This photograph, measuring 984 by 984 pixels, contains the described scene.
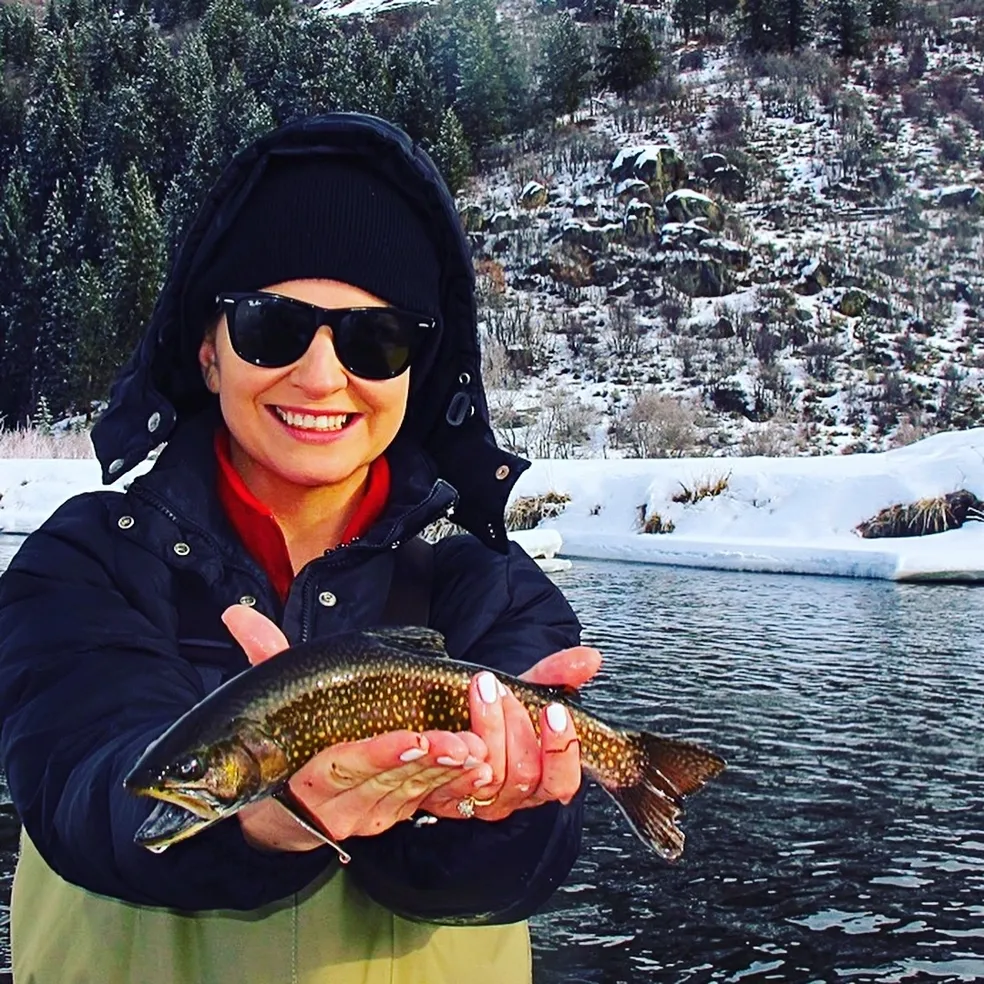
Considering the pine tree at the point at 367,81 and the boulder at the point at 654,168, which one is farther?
the pine tree at the point at 367,81

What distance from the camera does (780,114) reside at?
178 ft

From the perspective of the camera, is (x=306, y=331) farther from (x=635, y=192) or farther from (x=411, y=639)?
(x=635, y=192)

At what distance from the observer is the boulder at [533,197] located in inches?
1941

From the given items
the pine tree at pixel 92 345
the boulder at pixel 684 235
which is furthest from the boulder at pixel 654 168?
the pine tree at pixel 92 345

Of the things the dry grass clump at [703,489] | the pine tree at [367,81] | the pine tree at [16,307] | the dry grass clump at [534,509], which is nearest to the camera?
the dry grass clump at [703,489]

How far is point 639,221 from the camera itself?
46812mm

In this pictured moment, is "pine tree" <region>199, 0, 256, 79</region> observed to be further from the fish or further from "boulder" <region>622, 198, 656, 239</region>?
the fish

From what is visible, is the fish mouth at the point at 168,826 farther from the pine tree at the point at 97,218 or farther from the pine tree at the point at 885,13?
the pine tree at the point at 885,13

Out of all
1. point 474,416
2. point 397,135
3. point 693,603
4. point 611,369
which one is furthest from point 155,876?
point 611,369

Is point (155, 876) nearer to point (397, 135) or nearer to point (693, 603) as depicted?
point (397, 135)

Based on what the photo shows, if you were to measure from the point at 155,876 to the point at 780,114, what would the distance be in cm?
5755

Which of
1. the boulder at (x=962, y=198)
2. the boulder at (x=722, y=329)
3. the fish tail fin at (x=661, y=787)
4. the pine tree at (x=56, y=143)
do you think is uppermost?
the pine tree at (x=56, y=143)

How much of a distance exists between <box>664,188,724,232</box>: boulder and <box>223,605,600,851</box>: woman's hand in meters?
46.6

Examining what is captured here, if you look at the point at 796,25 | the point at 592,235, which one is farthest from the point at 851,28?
the point at 592,235
